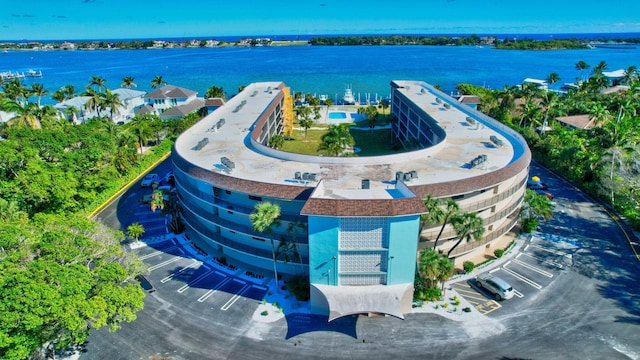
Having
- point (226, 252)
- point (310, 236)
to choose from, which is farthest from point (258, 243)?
point (310, 236)

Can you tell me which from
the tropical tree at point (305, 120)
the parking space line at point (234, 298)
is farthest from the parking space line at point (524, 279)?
the tropical tree at point (305, 120)

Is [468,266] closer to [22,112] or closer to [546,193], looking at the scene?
[546,193]

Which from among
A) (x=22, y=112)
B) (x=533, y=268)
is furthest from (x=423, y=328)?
(x=22, y=112)

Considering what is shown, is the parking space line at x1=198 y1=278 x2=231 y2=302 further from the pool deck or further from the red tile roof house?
the red tile roof house

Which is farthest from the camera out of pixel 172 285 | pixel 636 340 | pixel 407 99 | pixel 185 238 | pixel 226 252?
pixel 407 99

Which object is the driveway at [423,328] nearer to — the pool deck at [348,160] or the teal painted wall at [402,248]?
the teal painted wall at [402,248]

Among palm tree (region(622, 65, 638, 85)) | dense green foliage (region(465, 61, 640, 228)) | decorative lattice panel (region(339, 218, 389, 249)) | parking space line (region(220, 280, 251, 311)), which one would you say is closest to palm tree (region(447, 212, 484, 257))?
decorative lattice panel (region(339, 218, 389, 249))

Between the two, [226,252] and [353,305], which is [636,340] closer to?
[353,305]
